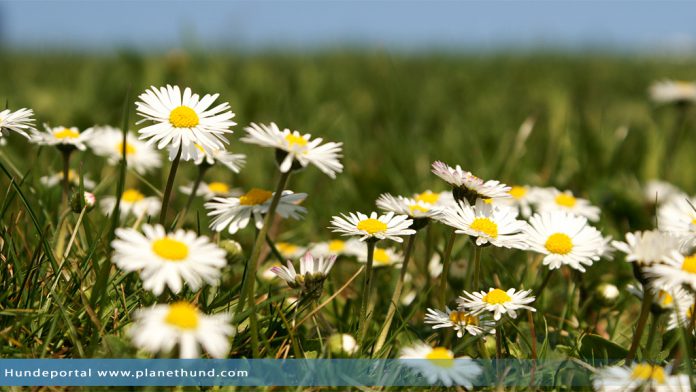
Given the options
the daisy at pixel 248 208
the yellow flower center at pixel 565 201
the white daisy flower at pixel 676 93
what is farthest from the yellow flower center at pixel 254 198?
the white daisy flower at pixel 676 93

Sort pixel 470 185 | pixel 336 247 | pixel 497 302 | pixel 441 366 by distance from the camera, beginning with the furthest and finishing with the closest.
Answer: pixel 336 247 < pixel 470 185 < pixel 497 302 < pixel 441 366

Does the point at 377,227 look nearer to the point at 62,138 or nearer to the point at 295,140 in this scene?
the point at 295,140

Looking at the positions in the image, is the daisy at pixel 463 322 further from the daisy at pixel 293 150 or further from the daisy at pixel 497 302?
the daisy at pixel 293 150

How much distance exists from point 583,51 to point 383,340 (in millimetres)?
8486

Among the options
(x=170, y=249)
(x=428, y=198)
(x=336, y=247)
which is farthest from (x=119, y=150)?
(x=170, y=249)

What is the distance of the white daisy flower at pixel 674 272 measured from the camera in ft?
4.07

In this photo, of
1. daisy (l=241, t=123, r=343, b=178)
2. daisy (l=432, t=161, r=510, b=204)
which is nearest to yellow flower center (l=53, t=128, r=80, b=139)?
daisy (l=241, t=123, r=343, b=178)

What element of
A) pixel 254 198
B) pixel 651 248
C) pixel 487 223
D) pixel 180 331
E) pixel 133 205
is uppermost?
pixel 133 205

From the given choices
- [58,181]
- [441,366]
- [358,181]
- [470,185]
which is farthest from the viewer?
[358,181]

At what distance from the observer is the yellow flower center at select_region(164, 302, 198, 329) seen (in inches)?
42.0

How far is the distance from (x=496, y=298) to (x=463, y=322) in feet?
0.30

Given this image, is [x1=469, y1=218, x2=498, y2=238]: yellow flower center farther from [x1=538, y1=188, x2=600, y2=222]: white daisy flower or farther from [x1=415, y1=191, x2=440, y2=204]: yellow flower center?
[x1=538, y1=188, x2=600, y2=222]: white daisy flower

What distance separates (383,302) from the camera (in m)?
1.91

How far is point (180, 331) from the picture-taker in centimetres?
106
